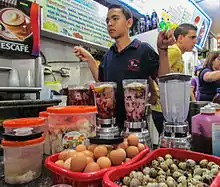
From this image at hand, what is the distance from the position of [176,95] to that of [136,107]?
0.16 metres

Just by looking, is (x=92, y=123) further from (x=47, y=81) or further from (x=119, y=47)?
(x=47, y=81)

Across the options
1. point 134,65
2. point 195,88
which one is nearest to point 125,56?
point 134,65

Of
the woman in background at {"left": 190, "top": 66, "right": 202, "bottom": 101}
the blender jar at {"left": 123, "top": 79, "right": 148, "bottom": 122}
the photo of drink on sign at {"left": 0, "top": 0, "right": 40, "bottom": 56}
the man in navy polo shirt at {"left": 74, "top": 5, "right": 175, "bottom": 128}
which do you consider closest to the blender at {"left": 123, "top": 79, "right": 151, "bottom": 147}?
the blender jar at {"left": 123, "top": 79, "right": 148, "bottom": 122}

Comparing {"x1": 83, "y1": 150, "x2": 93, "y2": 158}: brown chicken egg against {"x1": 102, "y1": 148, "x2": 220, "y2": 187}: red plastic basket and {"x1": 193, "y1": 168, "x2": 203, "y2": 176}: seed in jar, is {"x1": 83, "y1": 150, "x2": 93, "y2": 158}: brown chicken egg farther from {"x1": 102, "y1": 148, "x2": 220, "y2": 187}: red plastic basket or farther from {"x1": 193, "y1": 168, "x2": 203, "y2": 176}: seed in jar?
{"x1": 193, "y1": 168, "x2": 203, "y2": 176}: seed in jar

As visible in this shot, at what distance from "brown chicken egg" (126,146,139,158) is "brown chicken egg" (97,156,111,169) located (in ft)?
0.28

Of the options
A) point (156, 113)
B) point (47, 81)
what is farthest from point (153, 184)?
point (47, 81)

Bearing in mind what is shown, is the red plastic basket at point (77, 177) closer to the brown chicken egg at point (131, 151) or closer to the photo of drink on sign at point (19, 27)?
the brown chicken egg at point (131, 151)

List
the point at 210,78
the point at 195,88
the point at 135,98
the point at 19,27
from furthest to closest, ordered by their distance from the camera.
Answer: the point at 195,88 → the point at 210,78 → the point at 19,27 → the point at 135,98

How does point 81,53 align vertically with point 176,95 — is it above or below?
above

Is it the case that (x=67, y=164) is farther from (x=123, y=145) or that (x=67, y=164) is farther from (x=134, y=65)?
(x=134, y=65)

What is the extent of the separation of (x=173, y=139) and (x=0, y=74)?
55.9 inches

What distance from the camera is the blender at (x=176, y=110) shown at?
0.67 metres

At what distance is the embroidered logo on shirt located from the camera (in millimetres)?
1229

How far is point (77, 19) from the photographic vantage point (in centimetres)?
222
